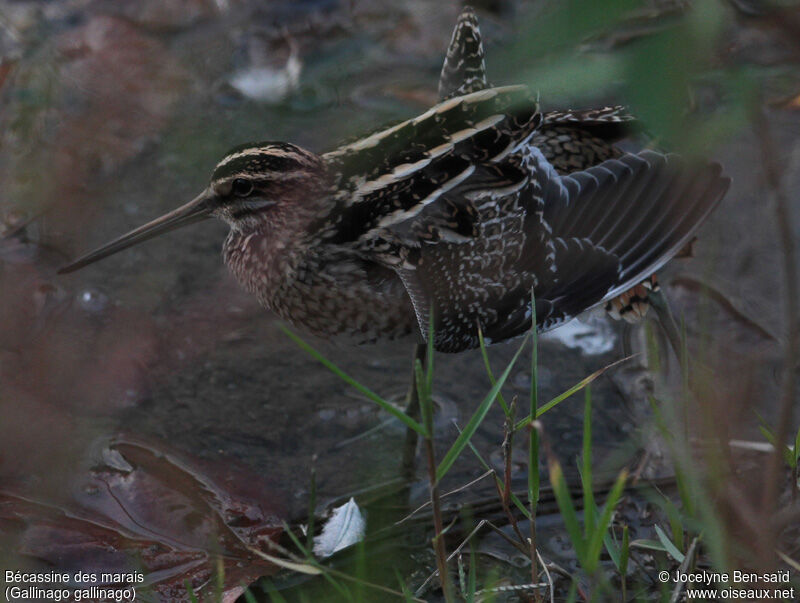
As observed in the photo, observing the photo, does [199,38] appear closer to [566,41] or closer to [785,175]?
[785,175]

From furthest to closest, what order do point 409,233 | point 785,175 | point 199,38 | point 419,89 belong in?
point 199,38 < point 419,89 < point 785,175 < point 409,233

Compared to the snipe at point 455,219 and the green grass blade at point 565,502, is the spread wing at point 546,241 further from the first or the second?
the green grass blade at point 565,502

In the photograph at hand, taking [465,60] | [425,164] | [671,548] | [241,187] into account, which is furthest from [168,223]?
[671,548]

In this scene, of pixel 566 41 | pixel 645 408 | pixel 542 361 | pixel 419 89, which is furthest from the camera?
pixel 419 89

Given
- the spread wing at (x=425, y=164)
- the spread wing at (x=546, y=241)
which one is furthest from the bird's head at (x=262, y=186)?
the spread wing at (x=546, y=241)

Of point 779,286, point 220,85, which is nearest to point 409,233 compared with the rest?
point 779,286

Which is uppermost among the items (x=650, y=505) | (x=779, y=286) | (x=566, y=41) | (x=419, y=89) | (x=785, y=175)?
(x=566, y=41)

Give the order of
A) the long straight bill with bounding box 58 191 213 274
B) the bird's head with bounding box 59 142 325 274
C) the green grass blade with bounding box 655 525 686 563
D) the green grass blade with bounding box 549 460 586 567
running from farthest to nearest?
the long straight bill with bounding box 58 191 213 274 < the bird's head with bounding box 59 142 325 274 < the green grass blade with bounding box 655 525 686 563 < the green grass blade with bounding box 549 460 586 567

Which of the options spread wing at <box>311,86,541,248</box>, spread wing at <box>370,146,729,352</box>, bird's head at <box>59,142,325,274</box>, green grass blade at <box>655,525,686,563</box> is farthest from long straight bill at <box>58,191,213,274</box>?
green grass blade at <box>655,525,686,563</box>

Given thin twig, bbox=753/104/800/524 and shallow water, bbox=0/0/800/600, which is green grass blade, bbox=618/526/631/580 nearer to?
shallow water, bbox=0/0/800/600

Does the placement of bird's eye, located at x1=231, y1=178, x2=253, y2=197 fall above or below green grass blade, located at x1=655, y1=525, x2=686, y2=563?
above
